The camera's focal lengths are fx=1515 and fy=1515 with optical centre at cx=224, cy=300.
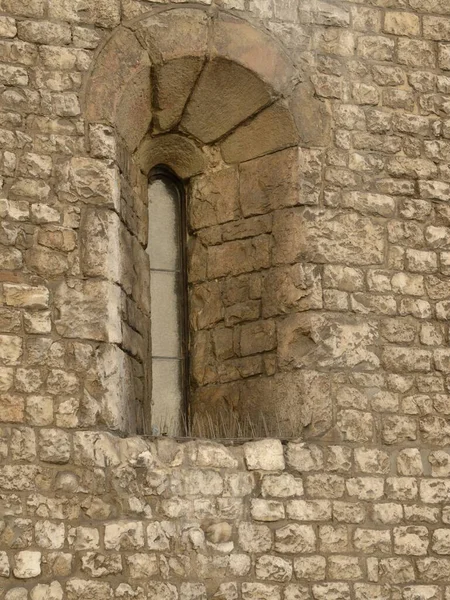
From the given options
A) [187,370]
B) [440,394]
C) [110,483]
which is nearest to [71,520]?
[110,483]

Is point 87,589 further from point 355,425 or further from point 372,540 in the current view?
point 355,425

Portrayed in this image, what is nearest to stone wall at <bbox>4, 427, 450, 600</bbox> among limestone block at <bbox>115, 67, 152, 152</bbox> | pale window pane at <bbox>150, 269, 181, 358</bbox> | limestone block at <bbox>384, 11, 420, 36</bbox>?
pale window pane at <bbox>150, 269, 181, 358</bbox>

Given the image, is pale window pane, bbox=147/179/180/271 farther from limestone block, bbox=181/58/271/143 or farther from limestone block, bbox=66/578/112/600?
limestone block, bbox=66/578/112/600

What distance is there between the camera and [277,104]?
862 centimetres

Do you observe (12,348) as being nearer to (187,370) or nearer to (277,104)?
(187,370)

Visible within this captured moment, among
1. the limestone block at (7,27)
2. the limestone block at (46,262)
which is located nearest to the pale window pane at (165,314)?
the limestone block at (46,262)

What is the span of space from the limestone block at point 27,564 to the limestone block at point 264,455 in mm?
1245

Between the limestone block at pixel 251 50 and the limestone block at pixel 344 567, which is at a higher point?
the limestone block at pixel 251 50

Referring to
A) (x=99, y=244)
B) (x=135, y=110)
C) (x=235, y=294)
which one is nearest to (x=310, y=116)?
(x=135, y=110)

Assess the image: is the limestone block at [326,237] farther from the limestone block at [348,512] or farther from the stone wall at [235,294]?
the limestone block at [348,512]

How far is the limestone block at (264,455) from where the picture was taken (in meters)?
7.99

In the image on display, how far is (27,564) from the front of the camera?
7.42 metres

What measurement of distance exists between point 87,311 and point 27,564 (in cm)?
133

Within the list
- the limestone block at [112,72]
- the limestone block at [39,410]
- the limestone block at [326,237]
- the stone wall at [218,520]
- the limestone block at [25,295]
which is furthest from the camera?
the limestone block at [326,237]
